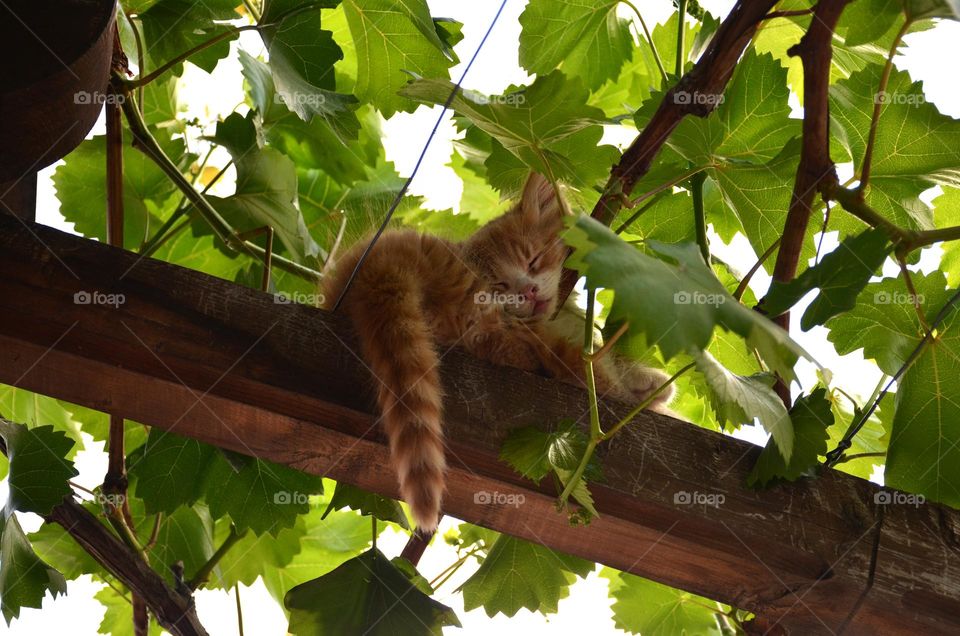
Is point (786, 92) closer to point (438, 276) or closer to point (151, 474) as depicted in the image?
point (438, 276)

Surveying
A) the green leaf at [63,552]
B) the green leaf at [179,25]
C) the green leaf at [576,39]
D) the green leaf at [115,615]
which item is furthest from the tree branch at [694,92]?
the green leaf at [115,615]

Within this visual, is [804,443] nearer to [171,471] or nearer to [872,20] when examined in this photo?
[872,20]

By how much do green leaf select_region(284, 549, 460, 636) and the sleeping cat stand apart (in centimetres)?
33

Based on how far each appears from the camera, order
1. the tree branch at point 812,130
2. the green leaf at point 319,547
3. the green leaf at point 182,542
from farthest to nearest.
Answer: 1. the green leaf at point 319,547
2. the green leaf at point 182,542
3. the tree branch at point 812,130

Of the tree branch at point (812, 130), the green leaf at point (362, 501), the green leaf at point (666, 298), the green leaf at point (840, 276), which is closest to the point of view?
the green leaf at point (666, 298)

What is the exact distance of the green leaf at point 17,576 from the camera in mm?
1104

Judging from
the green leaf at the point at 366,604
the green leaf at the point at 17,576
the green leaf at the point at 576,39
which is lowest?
the green leaf at the point at 17,576

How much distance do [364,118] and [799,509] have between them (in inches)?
43.0

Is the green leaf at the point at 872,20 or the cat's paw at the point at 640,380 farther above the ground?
the green leaf at the point at 872,20

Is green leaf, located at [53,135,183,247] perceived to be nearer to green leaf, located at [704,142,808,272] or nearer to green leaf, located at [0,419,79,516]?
green leaf, located at [0,419,79,516]

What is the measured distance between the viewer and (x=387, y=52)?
1.34 metres

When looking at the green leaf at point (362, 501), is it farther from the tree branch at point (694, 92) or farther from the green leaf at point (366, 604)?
the tree branch at point (694, 92)

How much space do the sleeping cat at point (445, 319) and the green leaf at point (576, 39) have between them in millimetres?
276

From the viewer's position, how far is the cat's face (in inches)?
67.5
